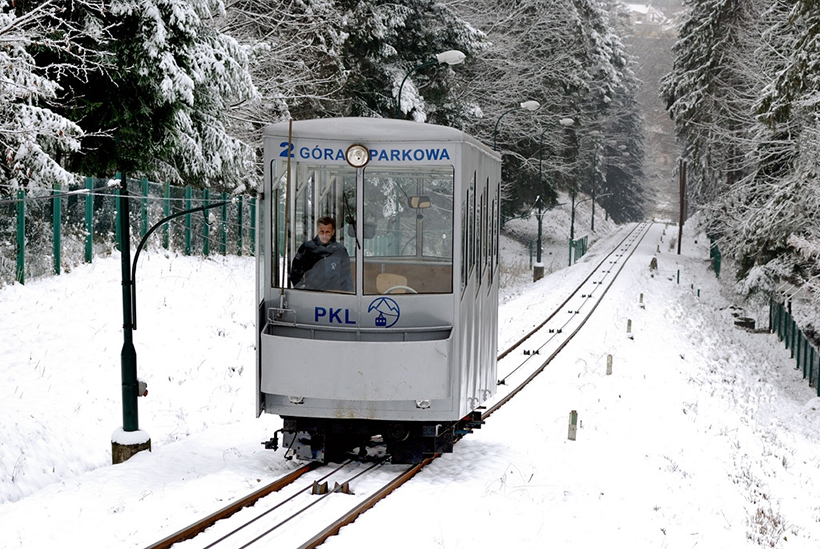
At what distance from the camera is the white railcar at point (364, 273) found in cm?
898

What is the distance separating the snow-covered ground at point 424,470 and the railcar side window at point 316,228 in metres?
2.13

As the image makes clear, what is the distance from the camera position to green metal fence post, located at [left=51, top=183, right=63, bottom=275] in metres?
16.3

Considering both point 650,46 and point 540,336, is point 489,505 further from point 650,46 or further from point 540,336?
point 650,46

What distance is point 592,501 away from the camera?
31.4 ft

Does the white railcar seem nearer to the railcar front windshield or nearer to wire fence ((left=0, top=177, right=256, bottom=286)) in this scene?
the railcar front windshield

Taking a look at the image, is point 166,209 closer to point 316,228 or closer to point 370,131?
point 316,228

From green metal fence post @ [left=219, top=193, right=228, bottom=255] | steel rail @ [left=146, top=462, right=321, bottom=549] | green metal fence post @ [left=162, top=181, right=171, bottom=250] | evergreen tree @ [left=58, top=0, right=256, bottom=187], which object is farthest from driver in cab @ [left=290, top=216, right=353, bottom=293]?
green metal fence post @ [left=219, top=193, right=228, bottom=255]

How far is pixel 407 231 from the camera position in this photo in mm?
9328

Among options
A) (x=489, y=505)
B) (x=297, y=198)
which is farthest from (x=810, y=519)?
(x=297, y=198)

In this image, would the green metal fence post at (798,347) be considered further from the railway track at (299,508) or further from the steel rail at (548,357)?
the railway track at (299,508)

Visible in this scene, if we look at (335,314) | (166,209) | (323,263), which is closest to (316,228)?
(323,263)

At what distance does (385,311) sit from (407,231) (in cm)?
85

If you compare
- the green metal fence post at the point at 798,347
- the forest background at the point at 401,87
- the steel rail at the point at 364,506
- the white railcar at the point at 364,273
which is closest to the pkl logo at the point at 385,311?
the white railcar at the point at 364,273

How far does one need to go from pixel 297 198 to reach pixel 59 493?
3724mm
